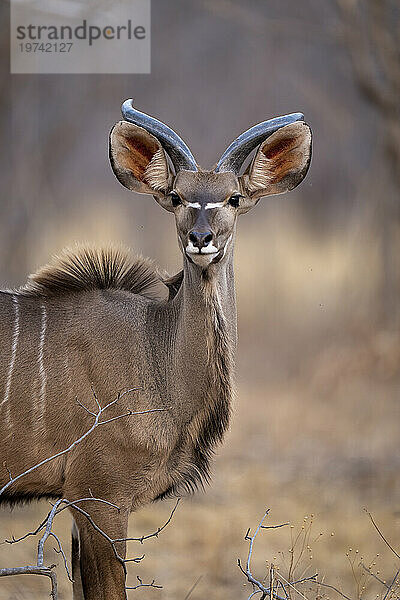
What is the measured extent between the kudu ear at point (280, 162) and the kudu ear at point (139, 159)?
314 millimetres

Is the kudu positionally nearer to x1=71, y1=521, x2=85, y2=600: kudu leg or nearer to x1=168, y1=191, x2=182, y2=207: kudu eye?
x1=168, y1=191, x2=182, y2=207: kudu eye

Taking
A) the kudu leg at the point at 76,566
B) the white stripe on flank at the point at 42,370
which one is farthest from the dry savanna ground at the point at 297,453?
the white stripe on flank at the point at 42,370

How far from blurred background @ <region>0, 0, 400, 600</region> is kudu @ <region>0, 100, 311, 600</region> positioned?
2723mm

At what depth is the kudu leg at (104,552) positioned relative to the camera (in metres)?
3.51

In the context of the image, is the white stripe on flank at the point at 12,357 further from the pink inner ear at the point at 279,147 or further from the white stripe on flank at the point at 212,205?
the pink inner ear at the point at 279,147

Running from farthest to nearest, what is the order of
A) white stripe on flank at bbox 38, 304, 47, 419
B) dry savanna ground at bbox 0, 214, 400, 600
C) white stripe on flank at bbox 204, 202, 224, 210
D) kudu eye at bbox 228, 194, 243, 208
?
1. dry savanna ground at bbox 0, 214, 400, 600
2. white stripe on flank at bbox 38, 304, 47, 419
3. kudu eye at bbox 228, 194, 243, 208
4. white stripe on flank at bbox 204, 202, 224, 210

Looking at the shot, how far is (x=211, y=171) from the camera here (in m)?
3.57

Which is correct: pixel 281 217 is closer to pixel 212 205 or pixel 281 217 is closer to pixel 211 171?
pixel 211 171

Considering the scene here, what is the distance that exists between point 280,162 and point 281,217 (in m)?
7.12

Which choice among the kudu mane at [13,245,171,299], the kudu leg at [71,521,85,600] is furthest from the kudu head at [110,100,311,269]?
the kudu leg at [71,521,85,600]

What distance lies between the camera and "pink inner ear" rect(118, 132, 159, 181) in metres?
3.66

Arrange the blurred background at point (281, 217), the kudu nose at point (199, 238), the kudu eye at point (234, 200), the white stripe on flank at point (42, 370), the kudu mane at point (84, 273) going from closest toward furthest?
1. the kudu nose at point (199, 238)
2. the kudu eye at point (234, 200)
3. the white stripe on flank at point (42, 370)
4. the kudu mane at point (84, 273)
5. the blurred background at point (281, 217)

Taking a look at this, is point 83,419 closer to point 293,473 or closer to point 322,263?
point 293,473

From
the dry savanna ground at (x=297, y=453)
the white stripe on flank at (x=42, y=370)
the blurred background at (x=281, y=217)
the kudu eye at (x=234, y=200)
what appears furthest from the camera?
the blurred background at (x=281, y=217)
